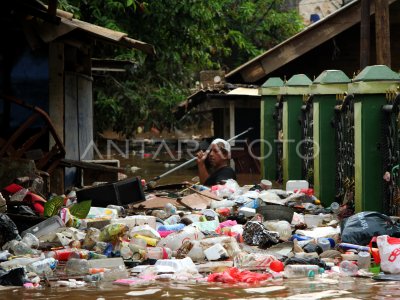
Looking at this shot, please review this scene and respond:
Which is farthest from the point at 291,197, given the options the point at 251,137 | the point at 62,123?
the point at 251,137

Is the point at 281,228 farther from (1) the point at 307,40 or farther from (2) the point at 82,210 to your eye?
(1) the point at 307,40

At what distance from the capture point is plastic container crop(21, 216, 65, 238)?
33.2 ft

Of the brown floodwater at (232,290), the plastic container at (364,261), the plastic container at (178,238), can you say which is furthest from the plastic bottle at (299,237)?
the brown floodwater at (232,290)

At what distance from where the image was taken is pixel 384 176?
416 inches

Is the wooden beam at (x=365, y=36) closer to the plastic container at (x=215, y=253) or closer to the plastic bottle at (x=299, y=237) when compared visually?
the plastic bottle at (x=299, y=237)

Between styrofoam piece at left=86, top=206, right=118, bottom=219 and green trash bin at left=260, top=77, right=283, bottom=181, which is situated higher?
green trash bin at left=260, top=77, right=283, bottom=181

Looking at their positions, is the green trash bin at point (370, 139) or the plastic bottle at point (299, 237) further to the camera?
the green trash bin at point (370, 139)

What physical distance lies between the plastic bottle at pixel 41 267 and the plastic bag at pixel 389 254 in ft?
8.91

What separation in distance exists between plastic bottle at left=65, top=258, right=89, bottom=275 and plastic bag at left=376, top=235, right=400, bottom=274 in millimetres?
2424

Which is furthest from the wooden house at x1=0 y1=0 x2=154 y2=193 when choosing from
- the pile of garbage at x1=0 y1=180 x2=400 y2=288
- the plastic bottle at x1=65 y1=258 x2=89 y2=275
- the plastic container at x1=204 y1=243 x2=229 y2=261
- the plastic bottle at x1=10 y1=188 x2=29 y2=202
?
the plastic bottle at x1=65 y1=258 x2=89 y2=275

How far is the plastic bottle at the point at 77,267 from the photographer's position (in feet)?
27.9

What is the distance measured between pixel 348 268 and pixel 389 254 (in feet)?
1.26

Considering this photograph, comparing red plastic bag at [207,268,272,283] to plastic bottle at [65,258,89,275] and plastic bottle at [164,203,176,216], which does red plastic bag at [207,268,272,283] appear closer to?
plastic bottle at [65,258,89,275]

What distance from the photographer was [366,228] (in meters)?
9.28
